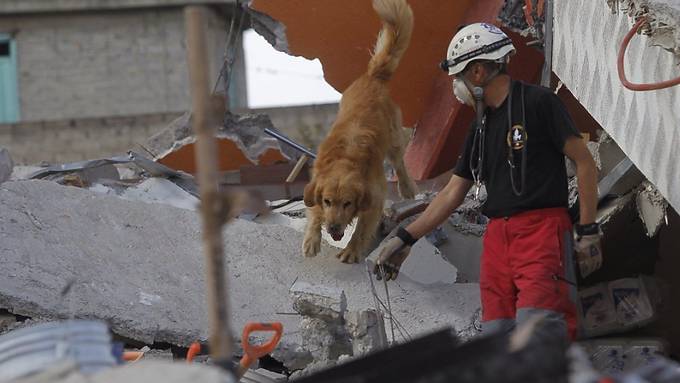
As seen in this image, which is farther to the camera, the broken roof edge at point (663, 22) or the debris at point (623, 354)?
the debris at point (623, 354)

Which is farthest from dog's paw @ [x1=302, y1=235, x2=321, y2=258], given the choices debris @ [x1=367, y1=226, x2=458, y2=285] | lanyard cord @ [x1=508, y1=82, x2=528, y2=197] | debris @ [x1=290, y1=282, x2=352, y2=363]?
lanyard cord @ [x1=508, y1=82, x2=528, y2=197]

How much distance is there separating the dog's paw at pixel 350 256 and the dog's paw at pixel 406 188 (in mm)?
1126

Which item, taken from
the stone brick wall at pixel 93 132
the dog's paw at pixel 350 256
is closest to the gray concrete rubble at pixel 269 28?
the dog's paw at pixel 350 256

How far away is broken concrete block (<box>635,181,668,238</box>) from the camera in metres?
5.88

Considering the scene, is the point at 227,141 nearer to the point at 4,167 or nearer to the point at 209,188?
the point at 4,167

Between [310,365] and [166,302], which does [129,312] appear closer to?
[166,302]

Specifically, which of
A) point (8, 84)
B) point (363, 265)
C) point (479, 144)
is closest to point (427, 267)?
point (363, 265)

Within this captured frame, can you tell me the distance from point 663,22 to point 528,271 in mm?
1052

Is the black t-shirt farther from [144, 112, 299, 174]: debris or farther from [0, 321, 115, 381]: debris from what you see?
[144, 112, 299, 174]: debris

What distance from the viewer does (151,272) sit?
7.27 meters

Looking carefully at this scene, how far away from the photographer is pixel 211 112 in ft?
8.89

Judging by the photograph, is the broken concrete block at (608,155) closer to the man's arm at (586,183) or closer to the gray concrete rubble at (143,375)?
the man's arm at (586,183)

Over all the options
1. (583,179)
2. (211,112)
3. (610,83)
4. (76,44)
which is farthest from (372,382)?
(76,44)

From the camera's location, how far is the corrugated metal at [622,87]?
16.9 ft
